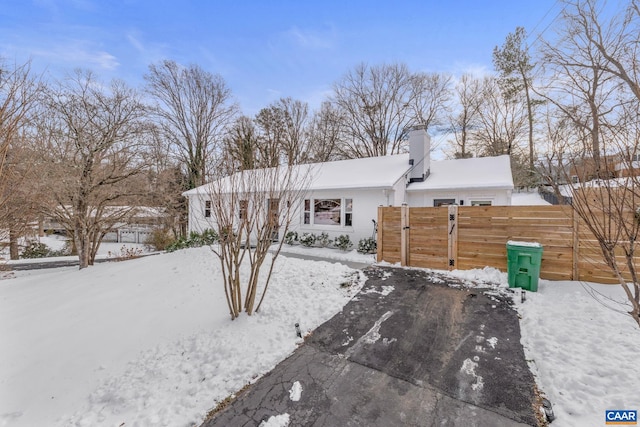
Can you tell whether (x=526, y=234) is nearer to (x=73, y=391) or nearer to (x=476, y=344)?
(x=476, y=344)

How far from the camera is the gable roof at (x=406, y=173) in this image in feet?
32.7

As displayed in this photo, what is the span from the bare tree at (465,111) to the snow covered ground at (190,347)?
66.4 feet

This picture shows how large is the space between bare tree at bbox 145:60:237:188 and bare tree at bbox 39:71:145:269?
883cm

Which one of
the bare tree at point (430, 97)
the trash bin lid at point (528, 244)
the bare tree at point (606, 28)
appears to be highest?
the bare tree at point (430, 97)

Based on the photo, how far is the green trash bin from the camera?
216 inches

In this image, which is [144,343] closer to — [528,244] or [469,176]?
[528,244]

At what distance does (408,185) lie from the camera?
11.4 metres

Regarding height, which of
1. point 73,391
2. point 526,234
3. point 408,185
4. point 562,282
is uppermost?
point 408,185

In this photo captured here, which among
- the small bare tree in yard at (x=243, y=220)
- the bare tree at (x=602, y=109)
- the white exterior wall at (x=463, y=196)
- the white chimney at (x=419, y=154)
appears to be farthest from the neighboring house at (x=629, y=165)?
the white chimney at (x=419, y=154)

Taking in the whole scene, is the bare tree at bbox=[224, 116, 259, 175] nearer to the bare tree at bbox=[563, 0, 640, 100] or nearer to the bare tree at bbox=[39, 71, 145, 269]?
the bare tree at bbox=[39, 71, 145, 269]

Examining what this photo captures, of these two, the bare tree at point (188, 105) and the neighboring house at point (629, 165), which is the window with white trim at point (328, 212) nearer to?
the neighboring house at point (629, 165)

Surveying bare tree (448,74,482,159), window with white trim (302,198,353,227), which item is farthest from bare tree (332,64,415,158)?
window with white trim (302,198,353,227)

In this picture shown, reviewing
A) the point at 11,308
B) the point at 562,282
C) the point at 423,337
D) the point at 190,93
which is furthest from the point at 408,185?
the point at 190,93

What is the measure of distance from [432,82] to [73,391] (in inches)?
1014
